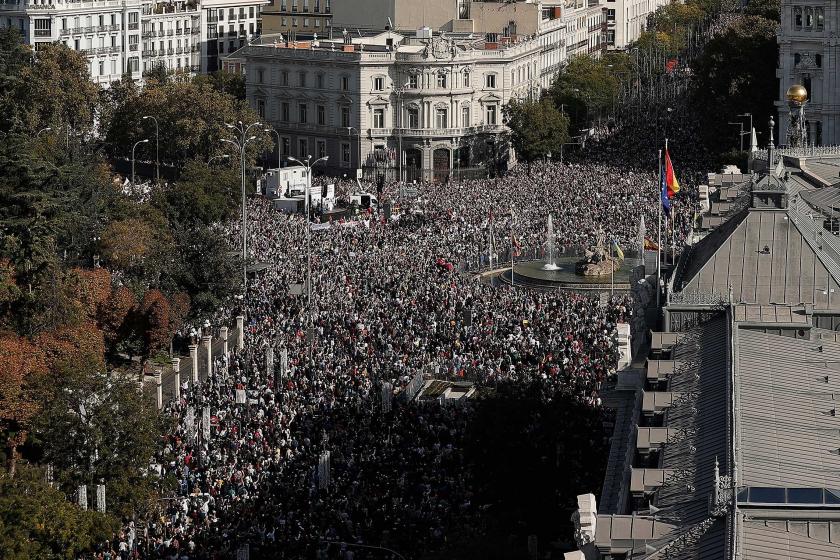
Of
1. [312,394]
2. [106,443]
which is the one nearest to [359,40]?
[312,394]

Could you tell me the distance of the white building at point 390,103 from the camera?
142125mm

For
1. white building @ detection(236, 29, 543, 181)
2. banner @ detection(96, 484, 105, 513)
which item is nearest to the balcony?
white building @ detection(236, 29, 543, 181)

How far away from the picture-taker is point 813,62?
129 meters

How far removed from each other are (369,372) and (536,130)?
65.2 metres

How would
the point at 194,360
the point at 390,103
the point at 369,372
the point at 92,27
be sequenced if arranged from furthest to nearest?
1. the point at 92,27
2. the point at 390,103
3. the point at 194,360
4. the point at 369,372

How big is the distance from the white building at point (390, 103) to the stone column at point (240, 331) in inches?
2115

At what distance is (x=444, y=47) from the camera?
470 feet

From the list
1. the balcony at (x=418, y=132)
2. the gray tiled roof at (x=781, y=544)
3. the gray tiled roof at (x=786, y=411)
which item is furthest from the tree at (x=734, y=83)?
the gray tiled roof at (x=781, y=544)

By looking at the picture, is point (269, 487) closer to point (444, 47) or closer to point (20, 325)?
point (20, 325)

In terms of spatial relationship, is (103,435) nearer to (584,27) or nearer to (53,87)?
(53,87)

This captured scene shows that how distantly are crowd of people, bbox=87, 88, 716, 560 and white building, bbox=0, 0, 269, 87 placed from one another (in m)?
44.0

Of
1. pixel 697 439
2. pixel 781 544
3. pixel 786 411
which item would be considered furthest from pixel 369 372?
pixel 781 544

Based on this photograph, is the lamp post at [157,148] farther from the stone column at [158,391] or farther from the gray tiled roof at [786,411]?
the gray tiled roof at [786,411]

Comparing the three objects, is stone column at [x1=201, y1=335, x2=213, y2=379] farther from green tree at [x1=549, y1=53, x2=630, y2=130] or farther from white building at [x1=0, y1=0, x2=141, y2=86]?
green tree at [x1=549, y1=53, x2=630, y2=130]
